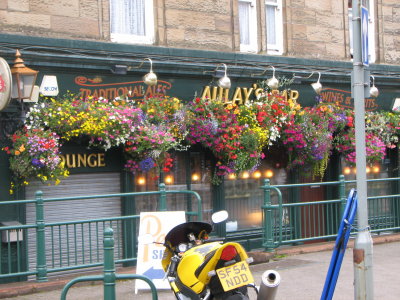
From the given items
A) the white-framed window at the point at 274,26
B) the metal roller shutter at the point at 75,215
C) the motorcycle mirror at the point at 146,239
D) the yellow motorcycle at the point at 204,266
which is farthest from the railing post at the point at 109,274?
the white-framed window at the point at 274,26

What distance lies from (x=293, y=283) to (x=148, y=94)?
4600 mm

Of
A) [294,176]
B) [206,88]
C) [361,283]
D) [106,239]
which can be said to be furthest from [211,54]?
[106,239]

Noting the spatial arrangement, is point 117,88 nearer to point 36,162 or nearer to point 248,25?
point 36,162

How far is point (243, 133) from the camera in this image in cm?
1294

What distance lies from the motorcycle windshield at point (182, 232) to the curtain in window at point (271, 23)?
8.51m

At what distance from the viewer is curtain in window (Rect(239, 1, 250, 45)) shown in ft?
48.5

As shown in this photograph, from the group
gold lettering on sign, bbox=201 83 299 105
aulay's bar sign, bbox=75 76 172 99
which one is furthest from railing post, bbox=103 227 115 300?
gold lettering on sign, bbox=201 83 299 105

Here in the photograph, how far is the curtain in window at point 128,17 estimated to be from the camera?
42.2 ft

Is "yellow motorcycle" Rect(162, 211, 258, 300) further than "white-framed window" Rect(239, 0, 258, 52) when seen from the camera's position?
No

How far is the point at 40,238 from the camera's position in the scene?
9.85 metres

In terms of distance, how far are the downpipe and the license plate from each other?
257mm

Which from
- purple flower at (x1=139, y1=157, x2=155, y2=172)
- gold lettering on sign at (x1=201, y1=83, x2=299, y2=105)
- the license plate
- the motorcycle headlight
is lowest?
the license plate

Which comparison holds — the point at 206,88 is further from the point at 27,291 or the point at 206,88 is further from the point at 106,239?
the point at 106,239

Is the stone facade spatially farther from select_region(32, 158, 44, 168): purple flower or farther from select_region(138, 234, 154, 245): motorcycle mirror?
select_region(138, 234, 154, 245): motorcycle mirror
